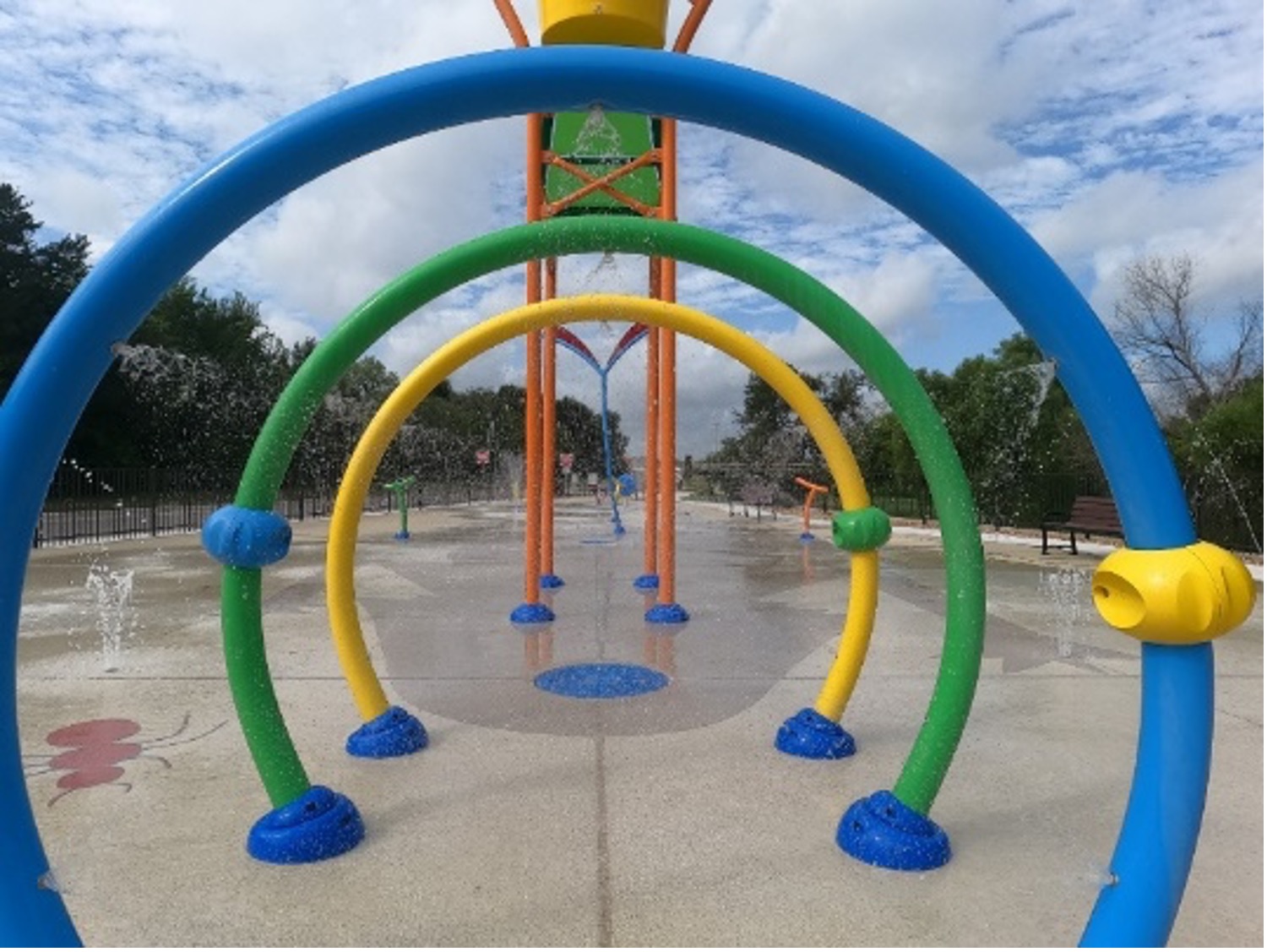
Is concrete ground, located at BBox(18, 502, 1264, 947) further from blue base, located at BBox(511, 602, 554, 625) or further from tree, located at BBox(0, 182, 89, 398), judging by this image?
tree, located at BBox(0, 182, 89, 398)

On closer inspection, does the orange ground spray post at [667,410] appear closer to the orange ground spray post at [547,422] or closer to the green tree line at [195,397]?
the orange ground spray post at [547,422]

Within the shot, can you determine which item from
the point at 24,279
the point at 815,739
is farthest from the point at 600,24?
the point at 24,279

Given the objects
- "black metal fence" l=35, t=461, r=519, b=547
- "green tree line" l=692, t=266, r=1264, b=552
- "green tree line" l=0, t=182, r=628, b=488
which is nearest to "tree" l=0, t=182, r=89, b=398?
"green tree line" l=0, t=182, r=628, b=488

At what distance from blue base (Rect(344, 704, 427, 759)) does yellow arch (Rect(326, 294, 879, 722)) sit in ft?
0.27

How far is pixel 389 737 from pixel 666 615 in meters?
3.95

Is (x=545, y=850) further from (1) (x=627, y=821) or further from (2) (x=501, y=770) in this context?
(2) (x=501, y=770)

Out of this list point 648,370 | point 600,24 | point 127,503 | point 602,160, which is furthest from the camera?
point 127,503

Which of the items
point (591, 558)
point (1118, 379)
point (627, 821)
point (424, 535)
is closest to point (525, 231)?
point (1118, 379)

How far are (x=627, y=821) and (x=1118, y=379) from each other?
253cm

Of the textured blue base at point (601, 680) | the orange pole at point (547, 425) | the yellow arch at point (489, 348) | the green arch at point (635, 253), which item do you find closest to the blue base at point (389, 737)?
the yellow arch at point (489, 348)

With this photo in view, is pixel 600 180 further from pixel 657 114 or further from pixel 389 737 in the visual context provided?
pixel 657 114

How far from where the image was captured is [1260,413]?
15852 millimetres

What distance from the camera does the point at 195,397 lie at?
1528 inches

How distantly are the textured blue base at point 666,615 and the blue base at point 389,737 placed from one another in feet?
12.1
